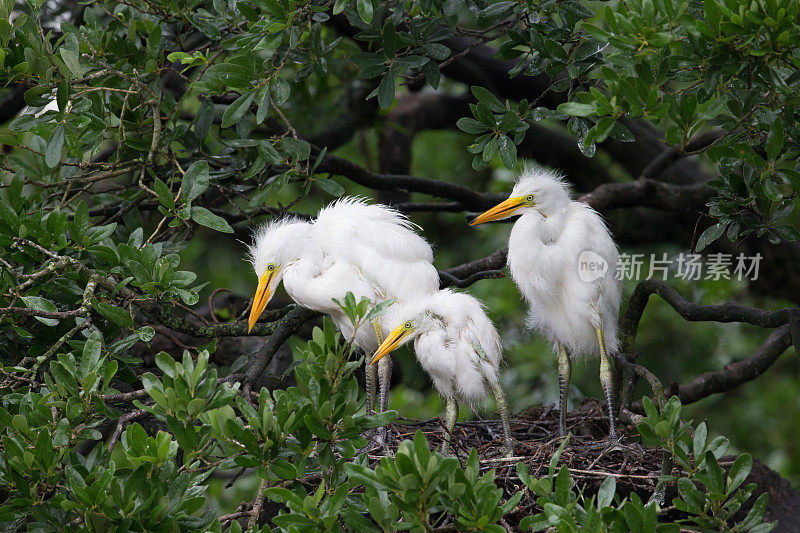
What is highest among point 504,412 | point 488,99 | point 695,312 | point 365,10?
point 365,10

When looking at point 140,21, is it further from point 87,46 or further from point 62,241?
point 62,241

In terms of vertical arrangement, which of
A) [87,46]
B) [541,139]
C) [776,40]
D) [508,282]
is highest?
[776,40]

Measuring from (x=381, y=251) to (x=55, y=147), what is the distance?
1.08 metres

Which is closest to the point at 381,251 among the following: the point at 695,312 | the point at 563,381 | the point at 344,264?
the point at 344,264

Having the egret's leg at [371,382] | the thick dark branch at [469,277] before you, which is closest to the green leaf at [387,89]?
the thick dark branch at [469,277]

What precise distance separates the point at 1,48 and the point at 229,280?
3.09m

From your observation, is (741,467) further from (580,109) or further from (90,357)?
(90,357)

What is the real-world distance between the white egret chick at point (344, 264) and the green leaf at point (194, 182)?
38 cm

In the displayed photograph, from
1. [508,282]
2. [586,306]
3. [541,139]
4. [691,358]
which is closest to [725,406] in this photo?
[691,358]

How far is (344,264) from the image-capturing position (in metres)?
2.73

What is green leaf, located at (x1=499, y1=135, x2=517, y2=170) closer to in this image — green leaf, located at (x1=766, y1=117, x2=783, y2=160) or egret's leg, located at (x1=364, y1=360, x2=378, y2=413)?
green leaf, located at (x1=766, y1=117, x2=783, y2=160)

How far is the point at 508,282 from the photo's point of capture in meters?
4.60

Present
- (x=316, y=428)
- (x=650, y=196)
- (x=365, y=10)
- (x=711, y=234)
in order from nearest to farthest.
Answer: (x=316, y=428), (x=365, y=10), (x=711, y=234), (x=650, y=196)

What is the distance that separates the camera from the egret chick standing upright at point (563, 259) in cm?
276
